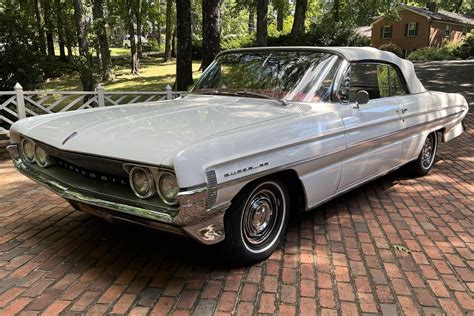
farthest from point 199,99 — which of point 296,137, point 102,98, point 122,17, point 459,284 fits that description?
point 122,17

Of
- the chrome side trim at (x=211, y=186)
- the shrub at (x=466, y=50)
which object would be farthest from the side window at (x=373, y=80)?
the shrub at (x=466, y=50)

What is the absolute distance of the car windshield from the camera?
3855 mm

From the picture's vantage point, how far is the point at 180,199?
247 cm

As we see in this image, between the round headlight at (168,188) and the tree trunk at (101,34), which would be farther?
the tree trunk at (101,34)

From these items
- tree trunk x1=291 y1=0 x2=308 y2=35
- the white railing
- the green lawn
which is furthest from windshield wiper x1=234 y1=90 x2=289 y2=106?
tree trunk x1=291 y1=0 x2=308 y2=35

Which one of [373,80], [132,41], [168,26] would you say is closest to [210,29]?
[373,80]

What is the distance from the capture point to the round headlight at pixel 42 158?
11.4 feet

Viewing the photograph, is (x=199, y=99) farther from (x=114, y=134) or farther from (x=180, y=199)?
(x=180, y=199)

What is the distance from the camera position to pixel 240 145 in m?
2.82

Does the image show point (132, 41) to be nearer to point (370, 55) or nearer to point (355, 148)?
point (370, 55)

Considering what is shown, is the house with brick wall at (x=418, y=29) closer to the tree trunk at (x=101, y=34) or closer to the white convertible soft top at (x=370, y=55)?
the tree trunk at (x=101, y=34)

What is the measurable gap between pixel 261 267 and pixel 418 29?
146 ft

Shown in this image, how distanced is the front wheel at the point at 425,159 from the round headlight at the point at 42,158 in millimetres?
4354

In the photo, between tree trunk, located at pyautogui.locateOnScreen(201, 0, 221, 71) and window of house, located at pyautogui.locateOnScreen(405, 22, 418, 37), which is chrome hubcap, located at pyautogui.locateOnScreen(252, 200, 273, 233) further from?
window of house, located at pyautogui.locateOnScreen(405, 22, 418, 37)
